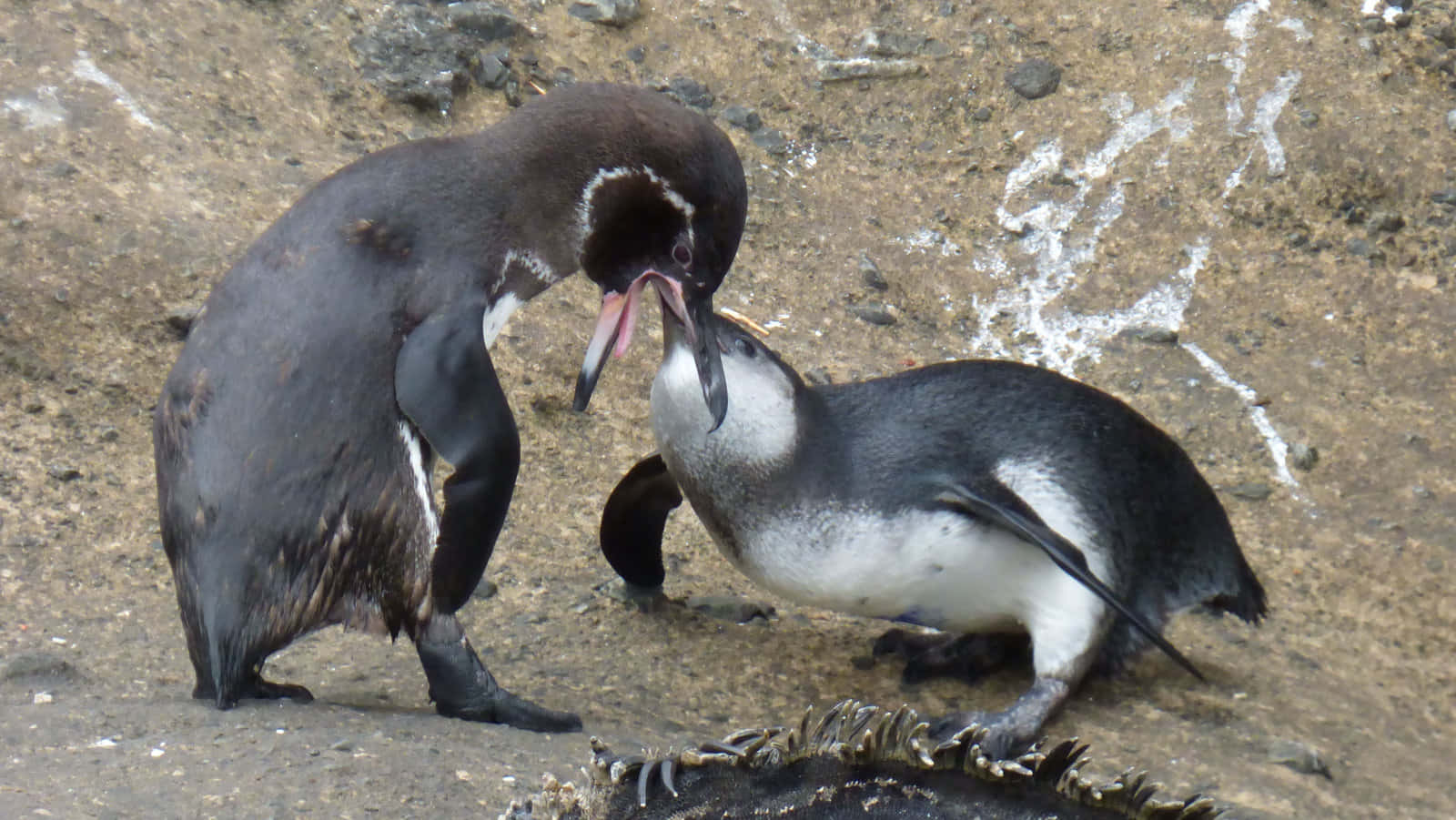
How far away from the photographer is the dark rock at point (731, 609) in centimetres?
342

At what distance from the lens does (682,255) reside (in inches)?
114

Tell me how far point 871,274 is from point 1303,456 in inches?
55.4

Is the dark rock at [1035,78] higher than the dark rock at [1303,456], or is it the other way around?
the dark rock at [1035,78]

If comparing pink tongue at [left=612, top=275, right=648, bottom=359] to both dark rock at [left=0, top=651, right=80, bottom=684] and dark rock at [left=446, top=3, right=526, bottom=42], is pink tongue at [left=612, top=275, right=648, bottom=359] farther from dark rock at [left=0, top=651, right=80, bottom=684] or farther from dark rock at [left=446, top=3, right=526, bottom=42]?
dark rock at [left=446, top=3, right=526, bottom=42]

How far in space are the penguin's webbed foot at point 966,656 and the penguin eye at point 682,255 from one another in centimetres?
99

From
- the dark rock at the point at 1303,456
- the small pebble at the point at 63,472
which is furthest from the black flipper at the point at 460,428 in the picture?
the dark rock at the point at 1303,456

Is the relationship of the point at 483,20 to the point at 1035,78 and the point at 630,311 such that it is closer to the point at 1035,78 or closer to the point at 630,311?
the point at 1035,78

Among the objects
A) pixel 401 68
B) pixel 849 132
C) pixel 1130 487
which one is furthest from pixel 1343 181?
pixel 401 68

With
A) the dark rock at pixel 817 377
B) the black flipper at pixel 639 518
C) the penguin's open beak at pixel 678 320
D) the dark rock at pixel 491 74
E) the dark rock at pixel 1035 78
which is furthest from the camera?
the dark rock at pixel 1035 78

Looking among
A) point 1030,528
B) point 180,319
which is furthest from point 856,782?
point 180,319

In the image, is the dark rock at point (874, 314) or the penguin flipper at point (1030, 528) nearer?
the penguin flipper at point (1030, 528)

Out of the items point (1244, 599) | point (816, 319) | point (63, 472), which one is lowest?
point (63, 472)

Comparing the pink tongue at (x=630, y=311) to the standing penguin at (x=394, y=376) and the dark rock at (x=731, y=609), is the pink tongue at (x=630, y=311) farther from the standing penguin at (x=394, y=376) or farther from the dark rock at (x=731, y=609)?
the dark rock at (x=731, y=609)

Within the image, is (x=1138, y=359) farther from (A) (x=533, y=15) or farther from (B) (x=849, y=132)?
(A) (x=533, y=15)
